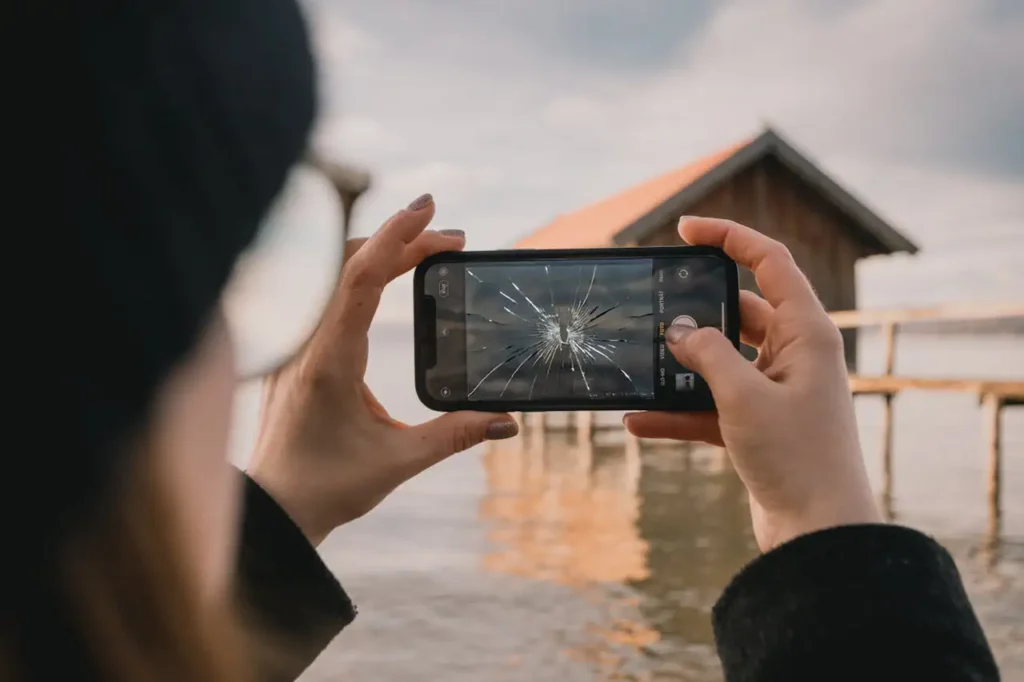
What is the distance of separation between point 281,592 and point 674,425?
73 cm

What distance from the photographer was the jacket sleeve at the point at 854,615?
757 mm

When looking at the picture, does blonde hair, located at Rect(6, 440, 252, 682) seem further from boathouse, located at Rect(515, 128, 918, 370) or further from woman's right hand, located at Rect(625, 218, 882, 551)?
boathouse, located at Rect(515, 128, 918, 370)

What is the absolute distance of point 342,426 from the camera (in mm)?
1402

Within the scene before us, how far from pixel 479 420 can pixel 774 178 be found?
35.1 ft

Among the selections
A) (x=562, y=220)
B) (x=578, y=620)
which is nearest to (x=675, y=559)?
(x=578, y=620)

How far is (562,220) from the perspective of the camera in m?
16.2

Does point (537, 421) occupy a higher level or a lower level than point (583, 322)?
lower

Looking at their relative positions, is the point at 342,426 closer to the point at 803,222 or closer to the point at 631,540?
the point at 631,540

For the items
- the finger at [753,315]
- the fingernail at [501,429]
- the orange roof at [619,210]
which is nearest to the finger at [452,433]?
the fingernail at [501,429]

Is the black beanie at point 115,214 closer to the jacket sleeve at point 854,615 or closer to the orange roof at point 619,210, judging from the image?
the jacket sleeve at point 854,615

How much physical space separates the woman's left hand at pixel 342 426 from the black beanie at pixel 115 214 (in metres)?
0.89

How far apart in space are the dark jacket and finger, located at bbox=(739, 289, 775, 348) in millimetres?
759

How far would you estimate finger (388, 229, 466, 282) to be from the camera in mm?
1632

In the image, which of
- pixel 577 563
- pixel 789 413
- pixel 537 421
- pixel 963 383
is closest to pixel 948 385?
pixel 963 383
